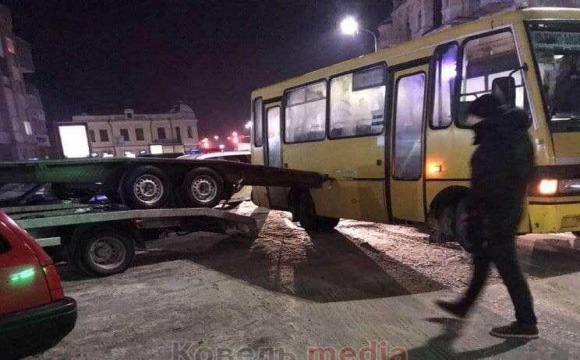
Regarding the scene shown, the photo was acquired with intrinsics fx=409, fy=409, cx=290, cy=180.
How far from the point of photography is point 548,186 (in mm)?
4613

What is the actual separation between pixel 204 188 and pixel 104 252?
1858 mm

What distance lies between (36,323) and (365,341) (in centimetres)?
256

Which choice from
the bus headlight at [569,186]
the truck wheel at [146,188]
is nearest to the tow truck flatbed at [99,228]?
the truck wheel at [146,188]

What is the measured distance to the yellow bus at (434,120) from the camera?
470cm

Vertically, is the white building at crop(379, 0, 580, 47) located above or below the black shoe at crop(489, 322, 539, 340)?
above

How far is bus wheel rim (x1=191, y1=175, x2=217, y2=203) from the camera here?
22.7 feet

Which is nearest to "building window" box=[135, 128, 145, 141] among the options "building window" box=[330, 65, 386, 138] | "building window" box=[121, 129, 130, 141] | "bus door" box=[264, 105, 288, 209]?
"building window" box=[121, 129, 130, 141]

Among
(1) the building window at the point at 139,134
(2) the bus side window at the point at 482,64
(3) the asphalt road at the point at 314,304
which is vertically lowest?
(3) the asphalt road at the point at 314,304

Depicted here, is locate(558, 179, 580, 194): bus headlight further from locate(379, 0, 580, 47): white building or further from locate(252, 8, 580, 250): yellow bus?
locate(379, 0, 580, 47): white building

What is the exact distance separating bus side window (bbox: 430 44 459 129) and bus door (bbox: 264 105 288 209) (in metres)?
4.18

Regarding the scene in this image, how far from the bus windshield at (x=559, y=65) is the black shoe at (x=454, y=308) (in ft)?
8.32

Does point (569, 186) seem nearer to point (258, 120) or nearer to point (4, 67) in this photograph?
point (258, 120)

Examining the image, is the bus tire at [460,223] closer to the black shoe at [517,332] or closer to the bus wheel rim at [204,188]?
the black shoe at [517,332]

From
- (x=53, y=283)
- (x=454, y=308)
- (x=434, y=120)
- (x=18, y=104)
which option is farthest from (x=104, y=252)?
(x=18, y=104)
